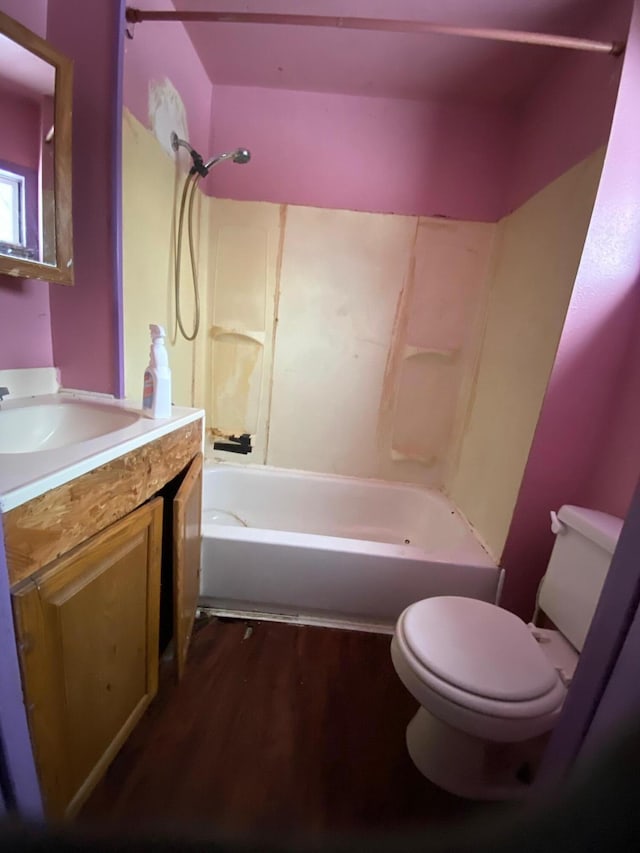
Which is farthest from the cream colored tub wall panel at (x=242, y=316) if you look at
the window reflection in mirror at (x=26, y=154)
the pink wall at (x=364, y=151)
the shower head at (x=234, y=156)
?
the window reflection in mirror at (x=26, y=154)

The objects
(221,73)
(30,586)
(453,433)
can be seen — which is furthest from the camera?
(453,433)

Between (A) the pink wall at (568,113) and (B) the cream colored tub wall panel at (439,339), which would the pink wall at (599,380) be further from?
(B) the cream colored tub wall panel at (439,339)

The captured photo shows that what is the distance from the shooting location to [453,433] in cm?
199

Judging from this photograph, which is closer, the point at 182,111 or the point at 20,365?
the point at 20,365

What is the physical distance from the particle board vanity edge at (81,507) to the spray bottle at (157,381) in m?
0.09

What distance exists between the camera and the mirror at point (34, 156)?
3.00ft

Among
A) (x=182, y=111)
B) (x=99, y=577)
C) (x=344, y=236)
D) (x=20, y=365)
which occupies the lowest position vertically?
(x=99, y=577)

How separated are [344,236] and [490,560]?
66.8 inches

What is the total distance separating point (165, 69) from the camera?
1372 mm

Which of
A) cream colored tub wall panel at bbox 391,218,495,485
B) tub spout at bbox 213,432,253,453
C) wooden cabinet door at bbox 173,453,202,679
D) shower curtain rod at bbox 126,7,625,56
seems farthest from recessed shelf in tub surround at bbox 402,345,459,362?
wooden cabinet door at bbox 173,453,202,679

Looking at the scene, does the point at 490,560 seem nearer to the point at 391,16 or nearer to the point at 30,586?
the point at 30,586

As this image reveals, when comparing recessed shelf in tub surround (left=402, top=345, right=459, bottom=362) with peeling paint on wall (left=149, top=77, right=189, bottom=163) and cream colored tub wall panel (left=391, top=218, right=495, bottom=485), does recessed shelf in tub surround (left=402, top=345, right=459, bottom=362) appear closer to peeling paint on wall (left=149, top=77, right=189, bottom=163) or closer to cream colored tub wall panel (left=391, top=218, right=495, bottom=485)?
cream colored tub wall panel (left=391, top=218, right=495, bottom=485)

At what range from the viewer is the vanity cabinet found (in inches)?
23.8

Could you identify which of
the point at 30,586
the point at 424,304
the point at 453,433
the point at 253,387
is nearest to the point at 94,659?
the point at 30,586
